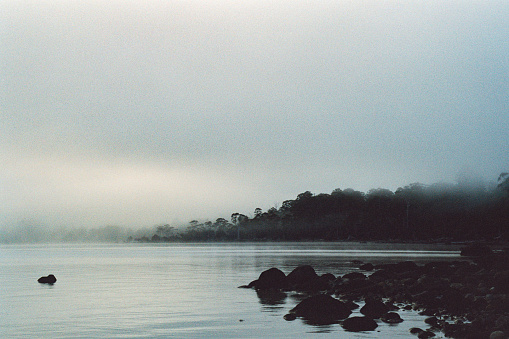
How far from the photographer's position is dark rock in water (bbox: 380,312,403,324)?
86.8 feet

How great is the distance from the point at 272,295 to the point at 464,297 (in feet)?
41.5

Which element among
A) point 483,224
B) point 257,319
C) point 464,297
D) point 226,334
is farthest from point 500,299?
point 483,224

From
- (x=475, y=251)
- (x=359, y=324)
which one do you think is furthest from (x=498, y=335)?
(x=475, y=251)

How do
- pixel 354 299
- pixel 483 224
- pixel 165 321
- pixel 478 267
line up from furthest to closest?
pixel 483 224
pixel 478 267
pixel 354 299
pixel 165 321

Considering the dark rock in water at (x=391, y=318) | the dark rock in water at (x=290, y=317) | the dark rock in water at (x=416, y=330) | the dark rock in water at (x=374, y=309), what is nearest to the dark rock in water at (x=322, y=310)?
the dark rock in water at (x=290, y=317)

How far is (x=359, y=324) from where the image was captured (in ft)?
82.4

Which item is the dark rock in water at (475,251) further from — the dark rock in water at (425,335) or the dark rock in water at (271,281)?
the dark rock in water at (425,335)

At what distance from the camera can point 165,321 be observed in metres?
28.4

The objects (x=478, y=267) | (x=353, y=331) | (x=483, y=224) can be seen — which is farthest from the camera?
(x=483, y=224)

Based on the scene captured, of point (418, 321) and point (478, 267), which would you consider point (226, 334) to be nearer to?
point (418, 321)

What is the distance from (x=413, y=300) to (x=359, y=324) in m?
8.64

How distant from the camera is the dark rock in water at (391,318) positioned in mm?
26447

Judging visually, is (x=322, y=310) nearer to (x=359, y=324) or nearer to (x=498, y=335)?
(x=359, y=324)

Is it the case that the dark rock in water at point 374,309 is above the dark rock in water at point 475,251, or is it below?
below
